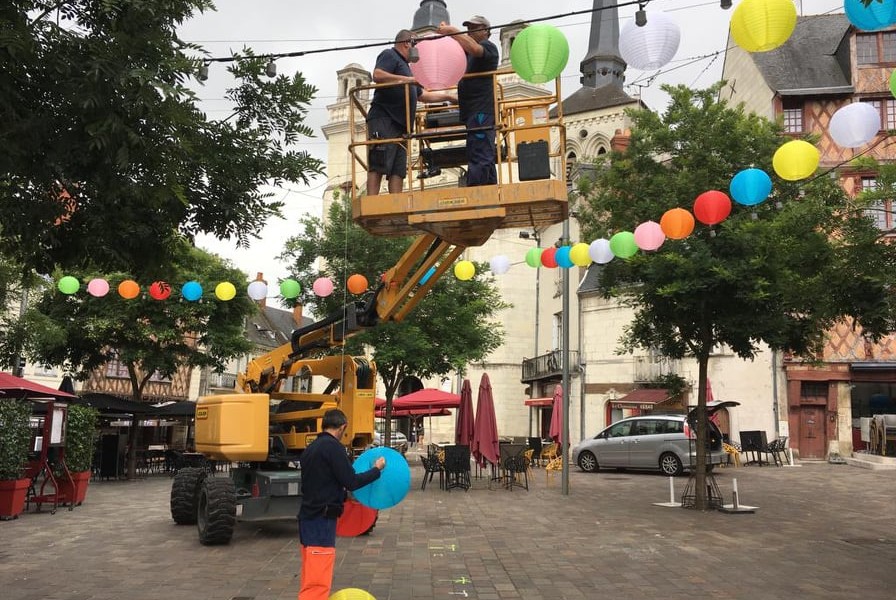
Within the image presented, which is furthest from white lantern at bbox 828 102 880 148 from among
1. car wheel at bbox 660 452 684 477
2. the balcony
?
the balcony

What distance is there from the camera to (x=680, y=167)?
13.5 metres

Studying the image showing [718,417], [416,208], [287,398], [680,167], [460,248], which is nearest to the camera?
[416,208]

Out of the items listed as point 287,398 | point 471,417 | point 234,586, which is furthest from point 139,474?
point 234,586

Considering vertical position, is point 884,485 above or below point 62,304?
below

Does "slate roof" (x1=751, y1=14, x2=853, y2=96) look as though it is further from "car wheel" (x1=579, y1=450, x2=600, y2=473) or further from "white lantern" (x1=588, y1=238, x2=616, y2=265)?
"white lantern" (x1=588, y1=238, x2=616, y2=265)

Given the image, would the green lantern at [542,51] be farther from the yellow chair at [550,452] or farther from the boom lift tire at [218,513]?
the yellow chair at [550,452]

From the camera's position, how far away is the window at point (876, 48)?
27484mm

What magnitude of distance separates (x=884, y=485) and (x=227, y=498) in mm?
15505

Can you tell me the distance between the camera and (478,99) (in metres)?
6.90

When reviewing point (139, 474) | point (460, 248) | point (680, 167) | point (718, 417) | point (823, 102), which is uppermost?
point (823, 102)

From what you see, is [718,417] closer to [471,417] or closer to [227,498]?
[471,417]

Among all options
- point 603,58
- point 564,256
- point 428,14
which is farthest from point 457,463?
point 603,58

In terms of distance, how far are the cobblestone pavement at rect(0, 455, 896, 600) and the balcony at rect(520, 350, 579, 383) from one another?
17738 mm

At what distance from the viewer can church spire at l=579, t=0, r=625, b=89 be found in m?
59.7
